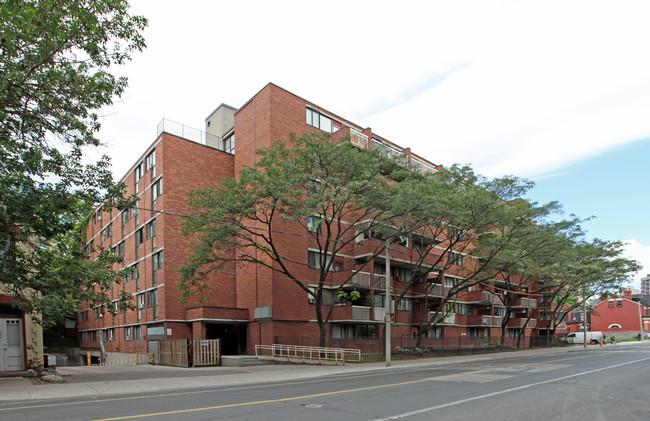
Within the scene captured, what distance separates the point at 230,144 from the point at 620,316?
88.0m

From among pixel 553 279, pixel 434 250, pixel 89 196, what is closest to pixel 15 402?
pixel 89 196

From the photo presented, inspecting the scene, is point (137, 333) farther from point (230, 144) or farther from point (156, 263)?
point (230, 144)

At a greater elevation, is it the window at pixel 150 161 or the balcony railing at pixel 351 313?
the window at pixel 150 161

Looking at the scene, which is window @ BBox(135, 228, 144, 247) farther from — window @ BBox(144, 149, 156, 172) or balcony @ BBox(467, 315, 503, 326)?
balcony @ BBox(467, 315, 503, 326)

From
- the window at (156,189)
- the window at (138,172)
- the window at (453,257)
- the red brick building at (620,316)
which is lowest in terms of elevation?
the red brick building at (620,316)

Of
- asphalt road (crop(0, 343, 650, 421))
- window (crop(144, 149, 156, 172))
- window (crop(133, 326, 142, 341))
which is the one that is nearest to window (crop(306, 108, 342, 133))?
window (crop(144, 149, 156, 172))

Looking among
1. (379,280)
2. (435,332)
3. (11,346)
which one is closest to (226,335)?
(379,280)

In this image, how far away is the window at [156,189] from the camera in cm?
3478

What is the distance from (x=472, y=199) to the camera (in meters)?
28.2

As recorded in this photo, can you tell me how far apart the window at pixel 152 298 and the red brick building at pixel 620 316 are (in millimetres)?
82954

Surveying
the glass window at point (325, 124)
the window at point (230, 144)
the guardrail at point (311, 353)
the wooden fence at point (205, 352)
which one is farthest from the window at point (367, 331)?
the window at point (230, 144)

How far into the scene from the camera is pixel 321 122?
118ft

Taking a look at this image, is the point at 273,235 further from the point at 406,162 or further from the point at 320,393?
the point at 320,393

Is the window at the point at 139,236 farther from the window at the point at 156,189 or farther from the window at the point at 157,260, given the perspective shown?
the window at the point at 156,189
